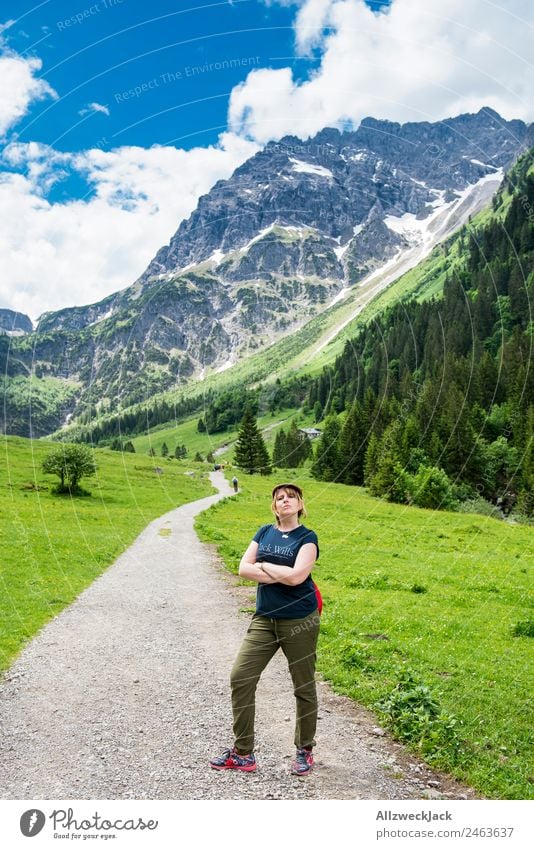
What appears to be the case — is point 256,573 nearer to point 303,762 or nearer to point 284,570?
point 284,570

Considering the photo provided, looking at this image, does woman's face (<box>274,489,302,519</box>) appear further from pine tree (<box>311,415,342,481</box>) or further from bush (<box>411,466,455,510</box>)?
bush (<box>411,466,455,510</box>)

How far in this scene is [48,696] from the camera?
33.7 ft

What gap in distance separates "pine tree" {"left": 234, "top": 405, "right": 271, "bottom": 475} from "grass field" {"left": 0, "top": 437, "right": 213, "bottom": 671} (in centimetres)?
835

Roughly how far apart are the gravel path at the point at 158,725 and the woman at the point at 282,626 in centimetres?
47

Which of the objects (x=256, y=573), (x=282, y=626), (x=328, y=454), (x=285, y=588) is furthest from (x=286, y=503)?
(x=328, y=454)

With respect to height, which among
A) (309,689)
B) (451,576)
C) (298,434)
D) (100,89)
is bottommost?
(451,576)

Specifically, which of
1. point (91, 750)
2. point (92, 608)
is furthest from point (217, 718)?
point (92, 608)

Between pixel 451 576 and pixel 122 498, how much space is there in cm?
3196

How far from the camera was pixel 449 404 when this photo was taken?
7469cm

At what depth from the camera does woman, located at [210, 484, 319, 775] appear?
7.00 m

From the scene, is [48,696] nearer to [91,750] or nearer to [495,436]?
[91,750]

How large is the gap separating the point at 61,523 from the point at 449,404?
57531 millimetres
